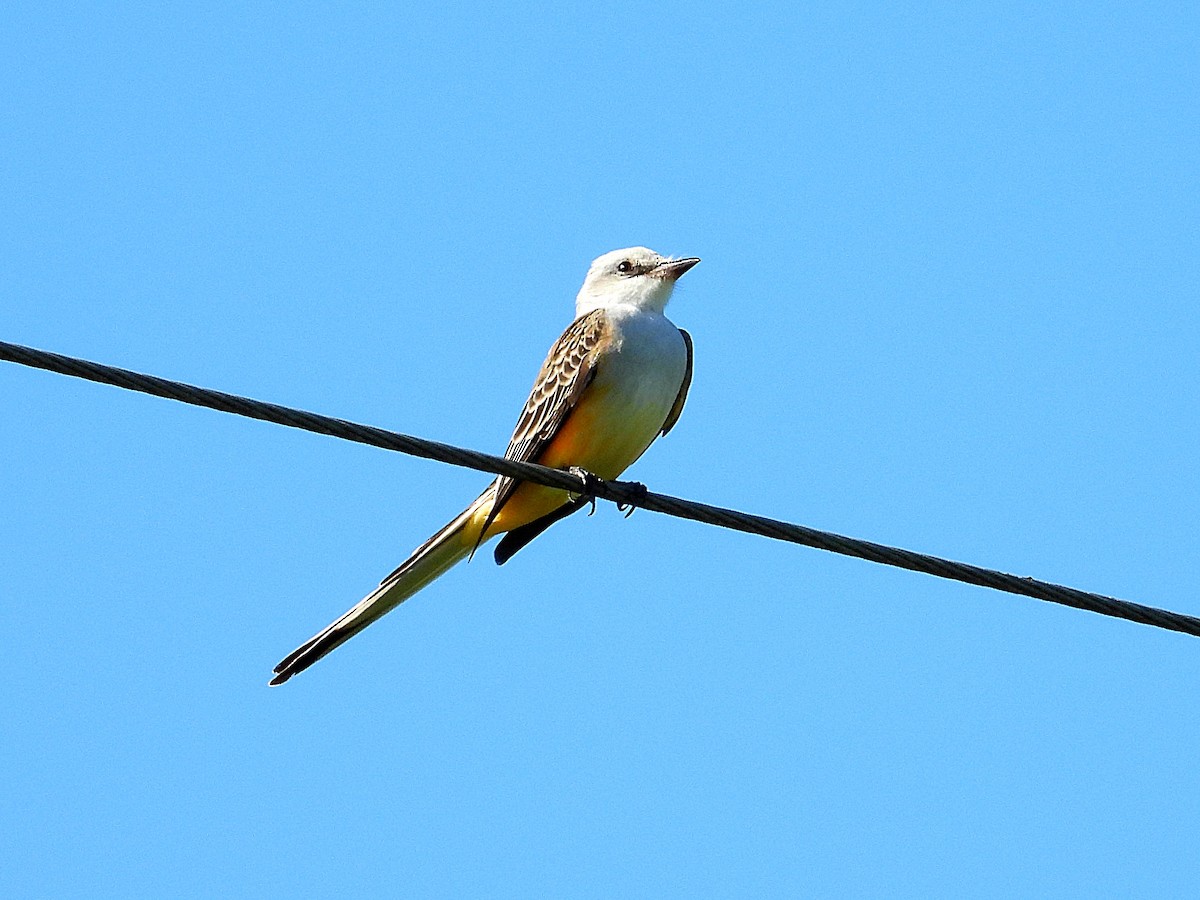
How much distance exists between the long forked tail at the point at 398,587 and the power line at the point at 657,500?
1.84 metres

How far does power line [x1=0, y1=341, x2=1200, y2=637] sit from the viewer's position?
4305mm

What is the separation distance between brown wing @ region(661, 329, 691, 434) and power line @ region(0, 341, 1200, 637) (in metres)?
2.60

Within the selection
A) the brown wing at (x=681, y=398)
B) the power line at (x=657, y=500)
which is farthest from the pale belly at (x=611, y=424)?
the power line at (x=657, y=500)

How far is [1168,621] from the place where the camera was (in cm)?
493

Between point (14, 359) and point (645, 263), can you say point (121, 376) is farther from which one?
point (645, 263)

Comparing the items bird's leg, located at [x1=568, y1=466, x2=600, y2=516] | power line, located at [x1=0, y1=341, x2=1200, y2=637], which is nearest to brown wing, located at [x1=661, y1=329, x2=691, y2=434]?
bird's leg, located at [x1=568, y1=466, x2=600, y2=516]

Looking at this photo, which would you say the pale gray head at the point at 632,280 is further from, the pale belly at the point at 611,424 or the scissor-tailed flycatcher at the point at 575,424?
the pale belly at the point at 611,424

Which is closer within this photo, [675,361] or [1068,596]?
[1068,596]

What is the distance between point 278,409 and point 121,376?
1.40ft

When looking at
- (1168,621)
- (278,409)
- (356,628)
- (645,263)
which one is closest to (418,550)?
(356,628)

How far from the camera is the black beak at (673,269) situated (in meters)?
8.32

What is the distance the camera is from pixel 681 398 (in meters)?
8.12

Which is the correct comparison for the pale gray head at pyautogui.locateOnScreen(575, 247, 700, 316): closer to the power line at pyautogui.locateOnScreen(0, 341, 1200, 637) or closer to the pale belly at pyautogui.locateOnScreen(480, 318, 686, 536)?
the pale belly at pyautogui.locateOnScreen(480, 318, 686, 536)

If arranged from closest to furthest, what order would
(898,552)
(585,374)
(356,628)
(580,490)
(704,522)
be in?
(898,552)
(704,522)
(580,490)
(356,628)
(585,374)
